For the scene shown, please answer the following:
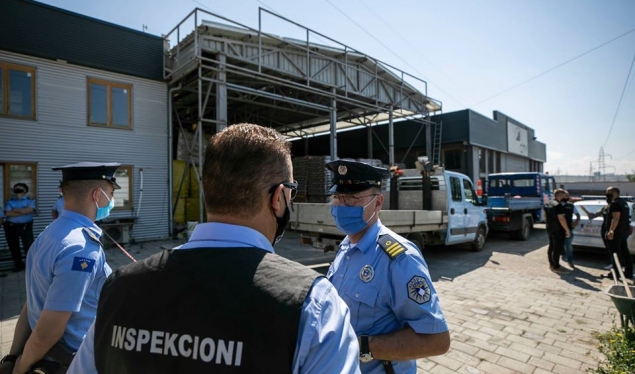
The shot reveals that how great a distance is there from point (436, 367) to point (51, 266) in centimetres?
361

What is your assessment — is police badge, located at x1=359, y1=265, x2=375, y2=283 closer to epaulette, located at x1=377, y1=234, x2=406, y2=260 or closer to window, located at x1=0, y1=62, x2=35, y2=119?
epaulette, located at x1=377, y1=234, x2=406, y2=260

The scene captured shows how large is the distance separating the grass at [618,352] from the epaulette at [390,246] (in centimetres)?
299

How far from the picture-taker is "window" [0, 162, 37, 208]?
900cm

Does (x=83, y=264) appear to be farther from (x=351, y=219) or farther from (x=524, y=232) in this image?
(x=524, y=232)

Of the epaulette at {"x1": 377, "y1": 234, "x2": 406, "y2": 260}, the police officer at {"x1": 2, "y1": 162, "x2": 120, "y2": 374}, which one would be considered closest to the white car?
the epaulette at {"x1": 377, "y1": 234, "x2": 406, "y2": 260}

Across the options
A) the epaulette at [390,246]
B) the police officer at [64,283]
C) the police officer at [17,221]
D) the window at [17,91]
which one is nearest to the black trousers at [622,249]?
the epaulette at [390,246]

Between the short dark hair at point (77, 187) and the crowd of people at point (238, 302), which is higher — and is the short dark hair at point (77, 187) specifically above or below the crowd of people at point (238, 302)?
above

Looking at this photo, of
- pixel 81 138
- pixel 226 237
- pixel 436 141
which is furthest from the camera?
pixel 436 141

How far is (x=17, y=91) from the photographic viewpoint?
9180 mm

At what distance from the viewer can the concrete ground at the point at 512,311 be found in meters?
3.71

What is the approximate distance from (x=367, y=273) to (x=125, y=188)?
433 inches

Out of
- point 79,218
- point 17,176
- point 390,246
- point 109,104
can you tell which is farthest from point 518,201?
point 17,176

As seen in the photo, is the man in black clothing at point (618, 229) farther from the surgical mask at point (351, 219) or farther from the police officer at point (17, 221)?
the police officer at point (17, 221)

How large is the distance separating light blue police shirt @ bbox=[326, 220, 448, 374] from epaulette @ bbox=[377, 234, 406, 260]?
25 mm
